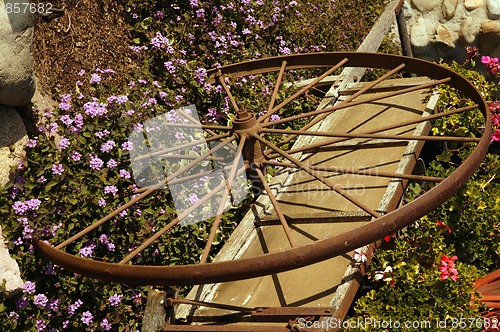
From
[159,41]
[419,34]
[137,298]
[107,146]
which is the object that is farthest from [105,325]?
[419,34]

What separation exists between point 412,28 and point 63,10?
3249 mm

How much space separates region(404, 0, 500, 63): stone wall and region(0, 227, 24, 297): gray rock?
4.16 meters

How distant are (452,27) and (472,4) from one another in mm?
256

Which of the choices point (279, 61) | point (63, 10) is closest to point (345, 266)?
point (279, 61)

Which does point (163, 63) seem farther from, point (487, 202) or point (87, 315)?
point (487, 202)

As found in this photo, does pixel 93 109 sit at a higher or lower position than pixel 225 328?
higher

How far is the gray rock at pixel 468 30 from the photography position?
585 centimetres

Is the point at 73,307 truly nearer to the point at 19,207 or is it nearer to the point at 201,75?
the point at 19,207

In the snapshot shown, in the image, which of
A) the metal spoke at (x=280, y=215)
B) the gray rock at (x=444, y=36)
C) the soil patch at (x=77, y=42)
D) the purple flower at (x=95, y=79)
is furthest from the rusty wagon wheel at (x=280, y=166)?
the gray rock at (x=444, y=36)

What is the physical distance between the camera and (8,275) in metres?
3.38

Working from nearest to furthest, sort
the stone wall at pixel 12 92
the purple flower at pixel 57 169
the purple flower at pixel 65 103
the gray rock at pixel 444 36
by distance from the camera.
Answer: the stone wall at pixel 12 92 < the purple flower at pixel 57 169 < the purple flower at pixel 65 103 < the gray rock at pixel 444 36

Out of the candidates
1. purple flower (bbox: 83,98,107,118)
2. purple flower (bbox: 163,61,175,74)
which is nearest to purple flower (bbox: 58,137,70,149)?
purple flower (bbox: 83,98,107,118)

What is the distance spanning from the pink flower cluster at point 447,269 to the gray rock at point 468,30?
3.10 m

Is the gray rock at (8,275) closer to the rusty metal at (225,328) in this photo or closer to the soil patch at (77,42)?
the rusty metal at (225,328)
